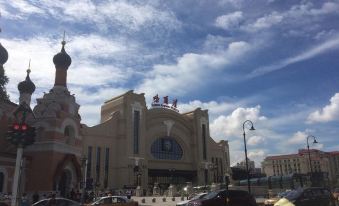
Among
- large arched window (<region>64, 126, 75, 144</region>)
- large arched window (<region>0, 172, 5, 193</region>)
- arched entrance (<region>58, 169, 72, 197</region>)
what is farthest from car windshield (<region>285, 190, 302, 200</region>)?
A: large arched window (<region>64, 126, 75, 144</region>)

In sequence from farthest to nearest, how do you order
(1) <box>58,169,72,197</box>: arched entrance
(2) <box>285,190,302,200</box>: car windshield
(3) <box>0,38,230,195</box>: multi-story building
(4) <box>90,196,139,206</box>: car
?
(1) <box>58,169,72,197</box>: arched entrance → (3) <box>0,38,230,195</box>: multi-story building → (4) <box>90,196,139,206</box>: car → (2) <box>285,190,302,200</box>: car windshield

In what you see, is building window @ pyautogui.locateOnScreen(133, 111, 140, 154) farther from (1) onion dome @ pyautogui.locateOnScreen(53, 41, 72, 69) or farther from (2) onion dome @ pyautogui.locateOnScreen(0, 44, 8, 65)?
(2) onion dome @ pyautogui.locateOnScreen(0, 44, 8, 65)

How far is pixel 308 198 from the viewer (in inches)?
822

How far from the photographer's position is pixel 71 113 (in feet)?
127

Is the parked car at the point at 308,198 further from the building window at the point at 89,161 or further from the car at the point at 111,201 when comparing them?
the building window at the point at 89,161

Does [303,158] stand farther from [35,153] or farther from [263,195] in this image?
[35,153]

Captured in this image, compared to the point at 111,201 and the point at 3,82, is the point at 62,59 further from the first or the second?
the point at 111,201

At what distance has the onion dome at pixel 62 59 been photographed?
40416 millimetres

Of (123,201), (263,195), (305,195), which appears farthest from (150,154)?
(305,195)

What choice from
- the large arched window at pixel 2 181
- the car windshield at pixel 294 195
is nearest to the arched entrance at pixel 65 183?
the large arched window at pixel 2 181

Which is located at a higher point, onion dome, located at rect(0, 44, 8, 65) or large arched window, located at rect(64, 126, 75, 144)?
onion dome, located at rect(0, 44, 8, 65)

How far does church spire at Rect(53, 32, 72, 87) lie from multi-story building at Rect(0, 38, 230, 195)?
0.36 ft

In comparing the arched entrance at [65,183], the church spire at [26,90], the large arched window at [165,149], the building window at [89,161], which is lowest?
the arched entrance at [65,183]

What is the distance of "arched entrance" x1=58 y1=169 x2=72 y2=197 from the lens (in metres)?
35.7
